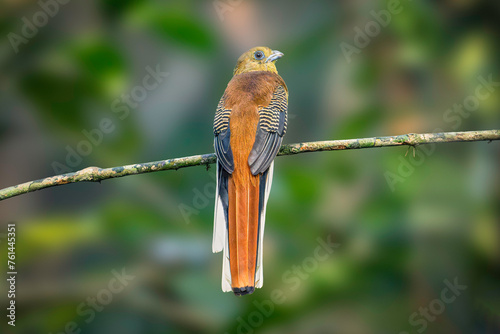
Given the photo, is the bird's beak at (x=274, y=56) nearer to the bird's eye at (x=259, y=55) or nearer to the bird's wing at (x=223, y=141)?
the bird's eye at (x=259, y=55)

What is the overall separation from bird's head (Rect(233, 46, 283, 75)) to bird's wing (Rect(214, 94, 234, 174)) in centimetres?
98

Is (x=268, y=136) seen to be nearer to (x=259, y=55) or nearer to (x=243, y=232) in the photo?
(x=243, y=232)

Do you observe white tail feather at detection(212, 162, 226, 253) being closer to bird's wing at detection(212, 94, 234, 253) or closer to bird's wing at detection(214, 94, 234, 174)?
bird's wing at detection(212, 94, 234, 253)

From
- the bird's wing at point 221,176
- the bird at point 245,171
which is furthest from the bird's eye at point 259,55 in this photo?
the bird's wing at point 221,176

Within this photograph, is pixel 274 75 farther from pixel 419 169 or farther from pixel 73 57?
pixel 73 57

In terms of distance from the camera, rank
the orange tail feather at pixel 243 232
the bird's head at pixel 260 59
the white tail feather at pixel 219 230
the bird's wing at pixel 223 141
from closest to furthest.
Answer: the orange tail feather at pixel 243 232 → the white tail feather at pixel 219 230 → the bird's wing at pixel 223 141 → the bird's head at pixel 260 59

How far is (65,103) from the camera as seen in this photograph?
15.9 ft

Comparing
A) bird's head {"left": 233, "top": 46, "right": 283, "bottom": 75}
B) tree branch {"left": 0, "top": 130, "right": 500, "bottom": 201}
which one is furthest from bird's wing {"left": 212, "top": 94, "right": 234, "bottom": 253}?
bird's head {"left": 233, "top": 46, "right": 283, "bottom": 75}

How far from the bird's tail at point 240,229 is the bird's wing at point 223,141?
0.07 metres

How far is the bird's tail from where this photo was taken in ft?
10.5

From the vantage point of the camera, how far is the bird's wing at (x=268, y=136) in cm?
355

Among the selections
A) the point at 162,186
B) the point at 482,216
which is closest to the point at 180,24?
the point at 162,186

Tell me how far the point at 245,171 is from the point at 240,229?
398 millimetres

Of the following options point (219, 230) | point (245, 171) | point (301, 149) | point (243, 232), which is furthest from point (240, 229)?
point (301, 149)
